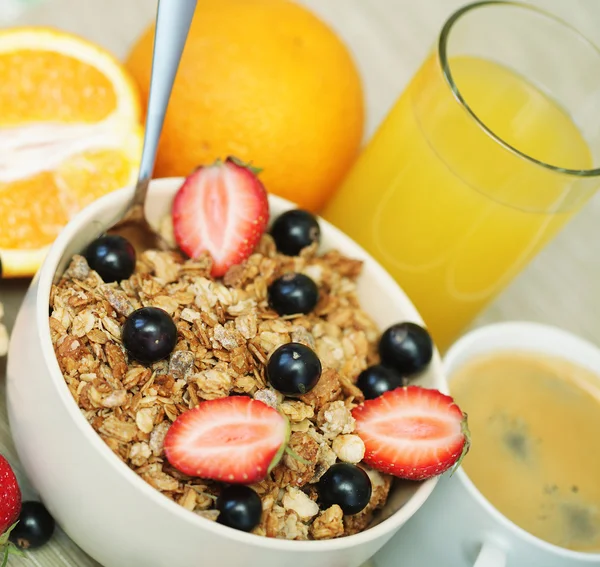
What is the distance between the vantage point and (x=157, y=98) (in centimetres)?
79

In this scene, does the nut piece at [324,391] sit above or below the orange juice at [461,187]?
below

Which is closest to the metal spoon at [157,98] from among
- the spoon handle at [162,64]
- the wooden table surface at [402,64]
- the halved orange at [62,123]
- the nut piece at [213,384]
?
the spoon handle at [162,64]

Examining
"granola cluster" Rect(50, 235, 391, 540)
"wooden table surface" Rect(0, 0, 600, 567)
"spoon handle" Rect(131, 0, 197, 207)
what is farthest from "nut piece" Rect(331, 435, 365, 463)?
"wooden table surface" Rect(0, 0, 600, 567)

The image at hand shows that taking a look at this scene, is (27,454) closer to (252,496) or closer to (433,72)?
(252,496)

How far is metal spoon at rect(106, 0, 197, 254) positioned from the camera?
0.75 meters

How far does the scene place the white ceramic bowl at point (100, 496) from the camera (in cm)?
60

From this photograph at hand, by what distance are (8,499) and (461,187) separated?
592 mm

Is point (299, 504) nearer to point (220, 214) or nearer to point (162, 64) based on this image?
point (220, 214)

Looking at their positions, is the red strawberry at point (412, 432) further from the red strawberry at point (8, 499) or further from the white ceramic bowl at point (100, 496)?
the red strawberry at point (8, 499)

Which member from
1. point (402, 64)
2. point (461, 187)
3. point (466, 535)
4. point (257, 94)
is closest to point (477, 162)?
point (461, 187)

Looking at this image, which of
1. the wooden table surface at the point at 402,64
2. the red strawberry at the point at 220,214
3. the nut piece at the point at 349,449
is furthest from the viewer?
the wooden table surface at the point at 402,64

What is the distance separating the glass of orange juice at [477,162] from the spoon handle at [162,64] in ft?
1.01

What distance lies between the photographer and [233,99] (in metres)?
0.97

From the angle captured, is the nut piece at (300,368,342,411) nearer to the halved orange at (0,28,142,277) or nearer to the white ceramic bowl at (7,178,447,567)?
the white ceramic bowl at (7,178,447,567)
